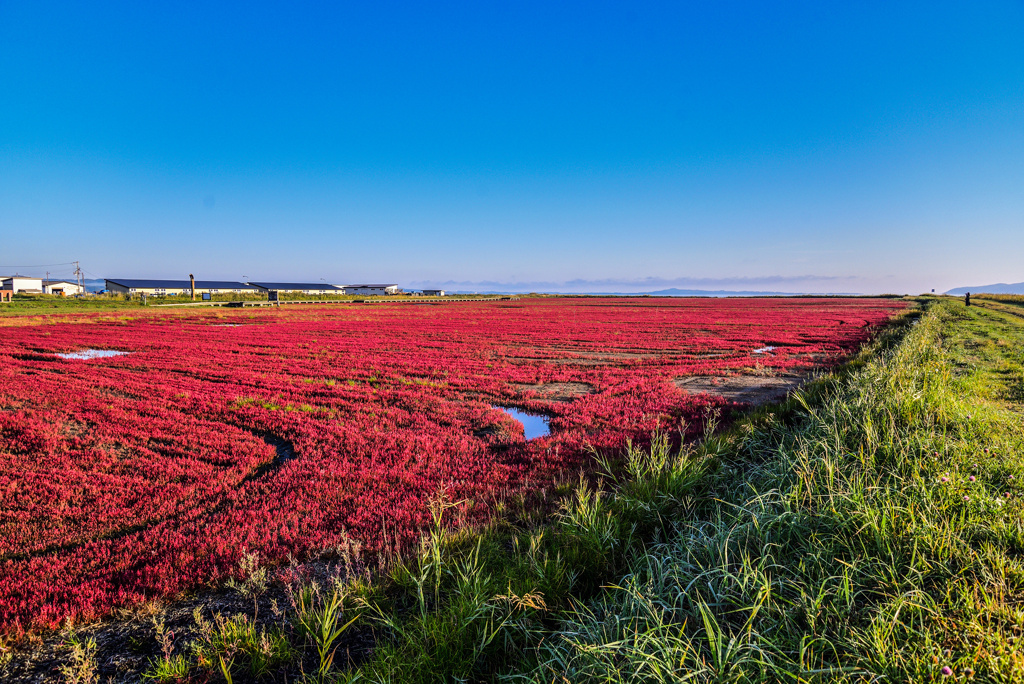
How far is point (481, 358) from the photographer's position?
2342cm

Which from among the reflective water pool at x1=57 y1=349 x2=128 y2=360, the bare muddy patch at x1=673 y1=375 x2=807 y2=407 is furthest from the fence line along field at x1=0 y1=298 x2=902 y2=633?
the bare muddy patch at x1=673 y1=375 x2=807 y2=407

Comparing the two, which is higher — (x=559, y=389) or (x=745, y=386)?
(x=745, y=386)

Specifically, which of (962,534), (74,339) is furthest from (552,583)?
(74,339)

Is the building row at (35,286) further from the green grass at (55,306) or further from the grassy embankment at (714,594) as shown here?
the grassy embankment at (714,594)

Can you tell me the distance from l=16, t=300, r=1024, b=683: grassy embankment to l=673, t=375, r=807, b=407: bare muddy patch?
8.28 meters

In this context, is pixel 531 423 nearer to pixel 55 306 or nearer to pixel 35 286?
pixel 55 306

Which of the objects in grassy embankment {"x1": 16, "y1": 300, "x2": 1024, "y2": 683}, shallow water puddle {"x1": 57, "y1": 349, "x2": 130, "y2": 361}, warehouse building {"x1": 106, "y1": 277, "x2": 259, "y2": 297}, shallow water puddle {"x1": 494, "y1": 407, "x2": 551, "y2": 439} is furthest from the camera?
warehouse building {"x1": 106, "y1": 277, "x2": 259, "y2": 297}

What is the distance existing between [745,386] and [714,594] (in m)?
14.7

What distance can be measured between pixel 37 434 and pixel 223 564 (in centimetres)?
829

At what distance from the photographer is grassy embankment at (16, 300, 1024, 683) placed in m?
2.73

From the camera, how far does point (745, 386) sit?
16.2 metres

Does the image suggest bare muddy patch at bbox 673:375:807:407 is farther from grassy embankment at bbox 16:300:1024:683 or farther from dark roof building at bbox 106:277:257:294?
dark roof building at bbox 106:277:257:294

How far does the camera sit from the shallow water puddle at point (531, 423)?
428 inches

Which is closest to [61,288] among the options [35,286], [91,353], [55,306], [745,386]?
[35,286]
